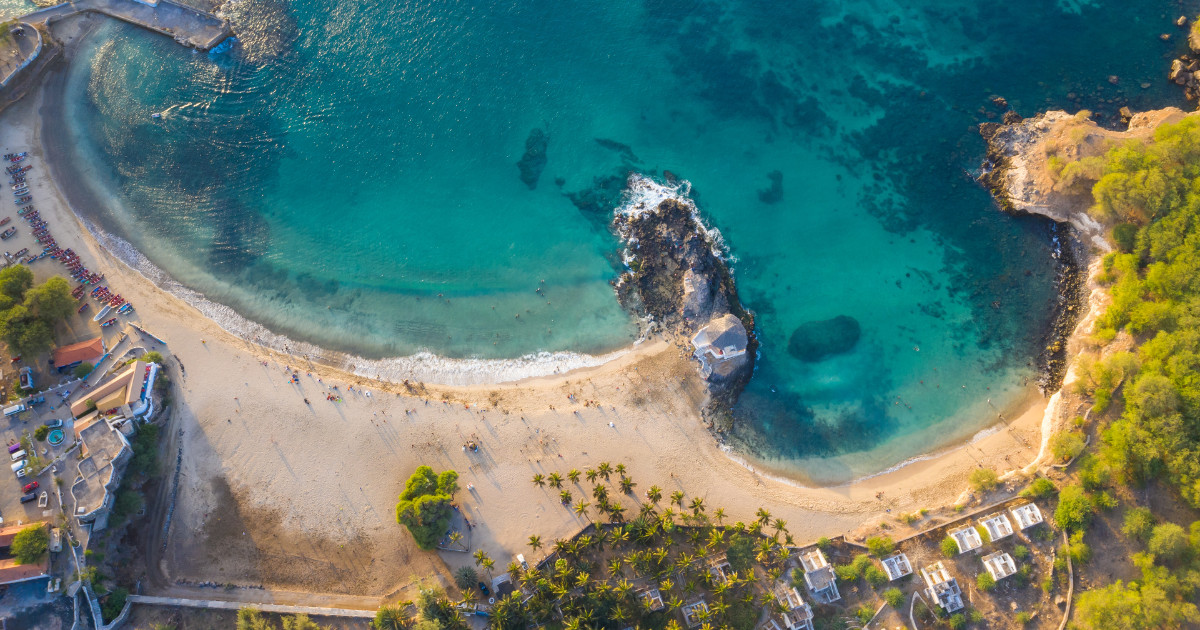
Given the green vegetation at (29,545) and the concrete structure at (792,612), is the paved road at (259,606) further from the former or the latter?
the concrete structure at (792,612)

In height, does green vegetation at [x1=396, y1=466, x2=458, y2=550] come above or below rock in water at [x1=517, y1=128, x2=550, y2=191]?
below

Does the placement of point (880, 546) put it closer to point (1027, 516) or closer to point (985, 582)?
point (985, 582)

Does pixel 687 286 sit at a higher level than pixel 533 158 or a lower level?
lower

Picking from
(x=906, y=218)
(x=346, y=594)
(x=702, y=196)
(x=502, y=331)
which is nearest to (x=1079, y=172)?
(x=906, y=218)

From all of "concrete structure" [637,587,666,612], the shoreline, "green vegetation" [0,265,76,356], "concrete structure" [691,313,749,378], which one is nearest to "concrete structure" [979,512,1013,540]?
the shoreline

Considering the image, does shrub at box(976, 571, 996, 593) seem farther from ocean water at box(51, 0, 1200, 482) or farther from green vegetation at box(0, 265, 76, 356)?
green vegetation at box(0, 265, 76, 356)

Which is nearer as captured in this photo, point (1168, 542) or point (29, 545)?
point (29, 545)

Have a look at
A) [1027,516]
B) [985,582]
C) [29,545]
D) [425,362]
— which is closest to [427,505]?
[425,362]
